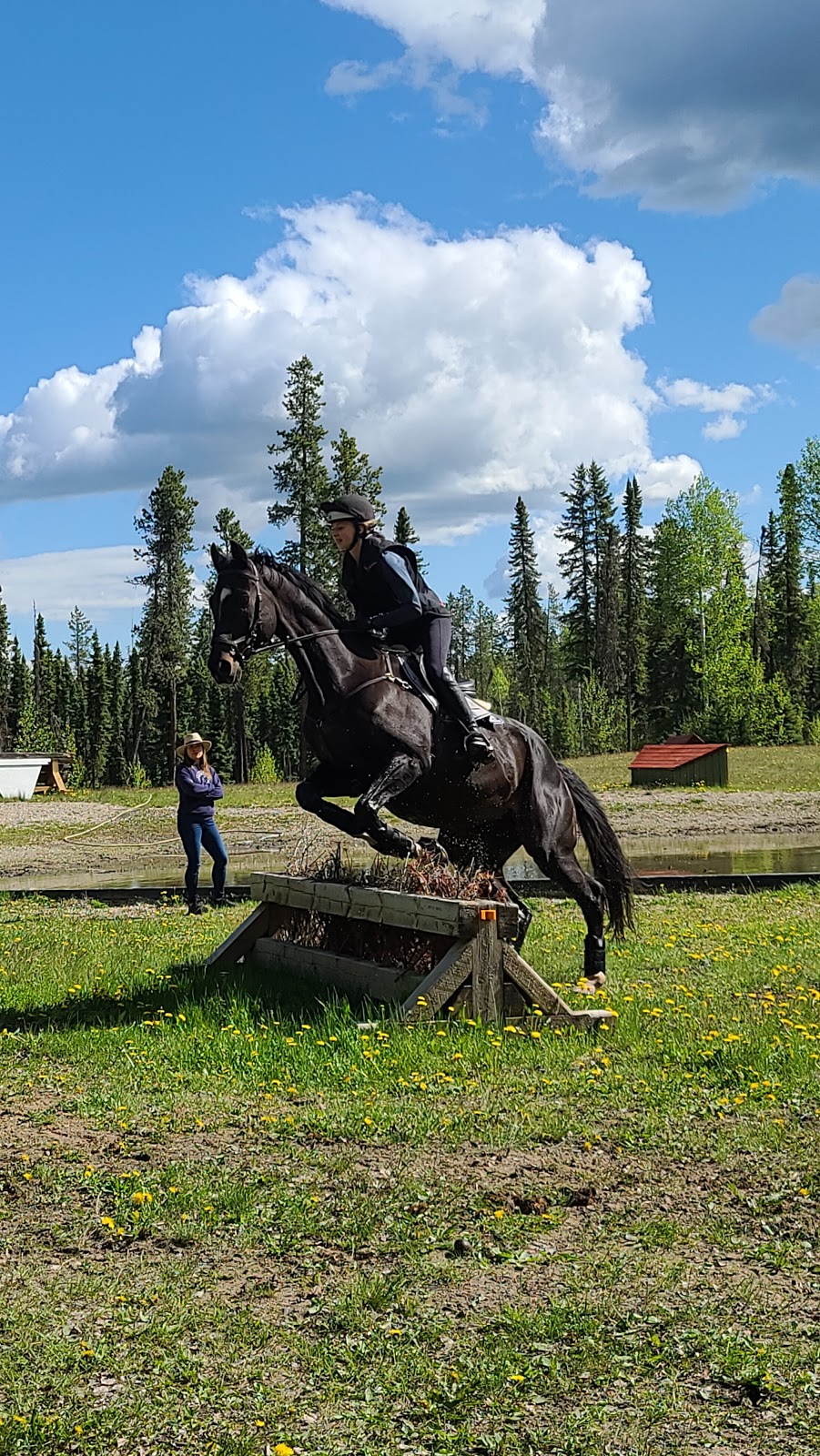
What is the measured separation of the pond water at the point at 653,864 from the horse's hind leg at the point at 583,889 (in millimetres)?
10441

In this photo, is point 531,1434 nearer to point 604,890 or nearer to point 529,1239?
point 529,1239

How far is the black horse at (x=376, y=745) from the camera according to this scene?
9219 millimetres

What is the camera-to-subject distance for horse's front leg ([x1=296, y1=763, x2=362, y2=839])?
9375mm

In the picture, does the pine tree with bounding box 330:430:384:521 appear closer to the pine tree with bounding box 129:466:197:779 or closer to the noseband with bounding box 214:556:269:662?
the pine tree with bounding box 129:466:197:779

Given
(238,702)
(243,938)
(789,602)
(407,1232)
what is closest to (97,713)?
(238,702)

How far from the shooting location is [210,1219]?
5.32 meters

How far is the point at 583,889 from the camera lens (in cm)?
1066

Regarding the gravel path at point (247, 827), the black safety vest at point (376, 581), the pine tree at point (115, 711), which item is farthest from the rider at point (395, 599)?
the pine tree at point (115, 711)

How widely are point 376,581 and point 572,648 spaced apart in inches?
3191

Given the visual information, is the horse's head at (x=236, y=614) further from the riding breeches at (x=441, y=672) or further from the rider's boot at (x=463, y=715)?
the rider's boot at (x=463, y=715)

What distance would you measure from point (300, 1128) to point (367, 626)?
13.8 ft

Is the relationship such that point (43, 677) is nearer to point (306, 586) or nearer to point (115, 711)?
point (115, 711)

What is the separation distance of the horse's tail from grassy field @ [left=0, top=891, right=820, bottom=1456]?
1677 millimetres

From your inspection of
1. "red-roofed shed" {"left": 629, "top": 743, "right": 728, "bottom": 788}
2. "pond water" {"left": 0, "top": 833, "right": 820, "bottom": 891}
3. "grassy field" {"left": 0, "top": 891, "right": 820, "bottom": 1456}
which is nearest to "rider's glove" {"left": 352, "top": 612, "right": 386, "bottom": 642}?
"grassy field" {"left": 0, "top": 891, "right": 820, "bottom": 1456}
